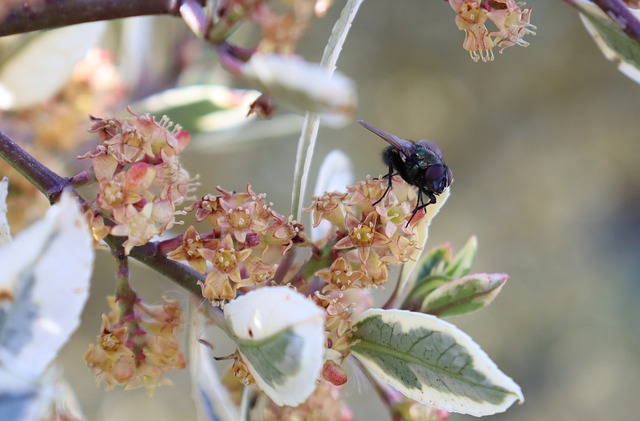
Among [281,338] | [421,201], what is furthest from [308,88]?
[421,201]

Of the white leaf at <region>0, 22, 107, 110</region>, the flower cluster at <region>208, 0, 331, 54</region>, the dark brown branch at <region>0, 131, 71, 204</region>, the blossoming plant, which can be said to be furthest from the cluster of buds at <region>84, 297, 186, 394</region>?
the white leaf at <region>0, 22, 107, 110</region>

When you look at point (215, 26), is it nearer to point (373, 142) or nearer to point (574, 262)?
point (373, 142)

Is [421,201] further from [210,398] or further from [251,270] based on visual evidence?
[210,398]

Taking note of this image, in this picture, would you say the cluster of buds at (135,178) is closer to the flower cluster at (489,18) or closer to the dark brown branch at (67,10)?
the dark brown branch at (67,10)

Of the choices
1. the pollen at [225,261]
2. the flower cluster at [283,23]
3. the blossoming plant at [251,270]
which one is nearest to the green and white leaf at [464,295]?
the blossoming plant at [251,270]

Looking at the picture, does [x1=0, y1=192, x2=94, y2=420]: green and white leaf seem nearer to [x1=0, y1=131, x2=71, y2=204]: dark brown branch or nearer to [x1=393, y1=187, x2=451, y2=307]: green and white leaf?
[x1=0, y1=131, x2=71, y2=204]: dark brown branch
